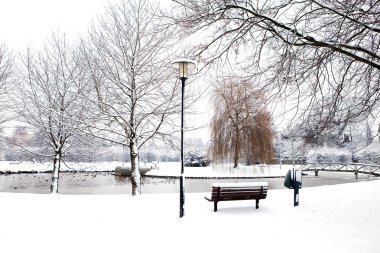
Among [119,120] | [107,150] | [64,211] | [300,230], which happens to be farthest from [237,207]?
[107,150]

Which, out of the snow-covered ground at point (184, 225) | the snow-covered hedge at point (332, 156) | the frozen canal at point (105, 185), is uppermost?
the snow-covered hedge at point (332, 156)

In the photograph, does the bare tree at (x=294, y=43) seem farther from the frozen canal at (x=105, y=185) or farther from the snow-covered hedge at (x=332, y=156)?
the snow-covered hedge at (x=332, y=156)

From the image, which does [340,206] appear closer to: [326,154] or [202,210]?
[202,210]

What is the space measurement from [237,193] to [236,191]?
67 mm

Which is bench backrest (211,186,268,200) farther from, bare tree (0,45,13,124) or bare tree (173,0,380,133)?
bare tree (0,45,13,124)

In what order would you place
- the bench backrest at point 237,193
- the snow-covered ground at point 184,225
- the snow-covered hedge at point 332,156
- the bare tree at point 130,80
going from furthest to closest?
the snow-covered hedge at point 332,156, the bare tree at point 130,80, the bench backrest at point 237,193, the snow-covered ground at point 184,225

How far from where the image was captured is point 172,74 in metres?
12.0

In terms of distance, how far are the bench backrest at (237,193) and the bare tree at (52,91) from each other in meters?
8.27

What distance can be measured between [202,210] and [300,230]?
97.1 inches

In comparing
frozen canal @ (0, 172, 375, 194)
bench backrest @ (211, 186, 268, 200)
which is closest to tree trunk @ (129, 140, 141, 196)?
bench backrest @ (211, 186, 268, 200)

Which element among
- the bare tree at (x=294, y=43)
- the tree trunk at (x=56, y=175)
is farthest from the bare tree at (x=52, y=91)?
the bare tree at (x=294, y=43)

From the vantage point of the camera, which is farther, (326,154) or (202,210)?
(326,154)

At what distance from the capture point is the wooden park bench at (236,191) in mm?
7680

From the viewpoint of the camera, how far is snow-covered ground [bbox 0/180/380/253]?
5227 mm
